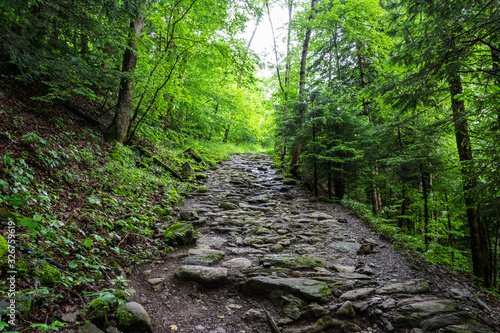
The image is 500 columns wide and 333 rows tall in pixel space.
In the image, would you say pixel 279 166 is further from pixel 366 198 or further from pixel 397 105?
pixel 397 105

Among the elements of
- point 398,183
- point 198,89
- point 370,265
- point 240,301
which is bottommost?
point 240,301

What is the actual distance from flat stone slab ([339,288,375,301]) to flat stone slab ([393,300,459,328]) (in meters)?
0.40

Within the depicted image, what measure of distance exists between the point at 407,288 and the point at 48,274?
14.4 ft

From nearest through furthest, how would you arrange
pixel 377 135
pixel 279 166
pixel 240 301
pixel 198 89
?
pixel 240 301, pixel 377 135, pixel 198 89, pixel 279 166

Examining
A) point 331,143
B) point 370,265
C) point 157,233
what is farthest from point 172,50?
point 370,265

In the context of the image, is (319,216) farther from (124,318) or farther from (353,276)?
(124,318)

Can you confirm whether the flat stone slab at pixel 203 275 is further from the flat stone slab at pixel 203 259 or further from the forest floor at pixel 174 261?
the flat stone slab at pixel 203 259

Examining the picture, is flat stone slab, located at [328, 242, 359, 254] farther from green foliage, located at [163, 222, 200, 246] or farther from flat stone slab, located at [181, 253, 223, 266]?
green foliage, located at [163, 222, 200, 246]

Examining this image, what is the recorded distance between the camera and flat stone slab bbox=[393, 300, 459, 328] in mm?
2680

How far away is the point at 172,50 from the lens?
7348mm

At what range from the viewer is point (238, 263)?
4.23 metres

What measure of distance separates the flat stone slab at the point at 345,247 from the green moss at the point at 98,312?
4.18 m

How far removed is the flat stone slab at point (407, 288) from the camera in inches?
129

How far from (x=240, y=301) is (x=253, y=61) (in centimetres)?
737
